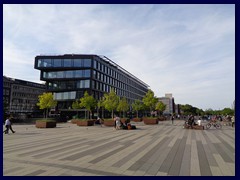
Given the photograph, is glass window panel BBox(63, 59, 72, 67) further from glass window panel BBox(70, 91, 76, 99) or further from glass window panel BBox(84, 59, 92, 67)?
glass window panel BBox(70, 91, 76, 99)

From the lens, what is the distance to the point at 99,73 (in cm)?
5847

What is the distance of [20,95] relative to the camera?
87.1 meters

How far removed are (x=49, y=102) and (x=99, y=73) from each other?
31878 mm

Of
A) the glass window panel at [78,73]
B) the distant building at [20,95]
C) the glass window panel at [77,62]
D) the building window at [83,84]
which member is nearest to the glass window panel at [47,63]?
the glass window panel at [77,62]

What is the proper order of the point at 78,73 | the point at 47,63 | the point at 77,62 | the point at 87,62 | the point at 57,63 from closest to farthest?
1. the point at 87,62
2. the point at 78,73
3. the point at 77,62
4. the point at 57,63
5. the point at 47,63

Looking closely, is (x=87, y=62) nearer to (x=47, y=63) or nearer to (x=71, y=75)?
(x=71, y=75)

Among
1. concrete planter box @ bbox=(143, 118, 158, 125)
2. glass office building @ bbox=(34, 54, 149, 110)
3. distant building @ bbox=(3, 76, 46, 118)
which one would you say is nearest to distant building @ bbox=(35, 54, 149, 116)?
glass office building @ bbox=(34, 54, 149, 110)

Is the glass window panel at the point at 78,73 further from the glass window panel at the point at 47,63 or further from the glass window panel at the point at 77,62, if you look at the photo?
the glass window panel at the point at 47,63

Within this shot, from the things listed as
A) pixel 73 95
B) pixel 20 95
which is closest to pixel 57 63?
pixel 73 95

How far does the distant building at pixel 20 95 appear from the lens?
82.3 meters

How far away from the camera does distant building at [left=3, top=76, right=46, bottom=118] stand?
8231 centimetres
